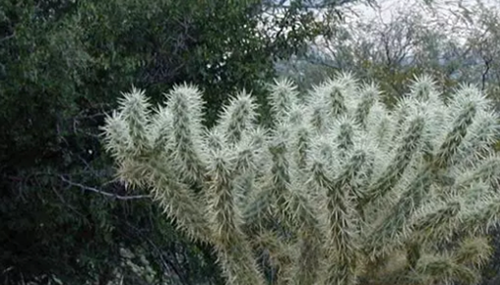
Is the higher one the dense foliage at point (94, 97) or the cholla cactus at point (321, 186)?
the dense foliage at point (94, 97)

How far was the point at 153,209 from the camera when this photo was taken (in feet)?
26.2

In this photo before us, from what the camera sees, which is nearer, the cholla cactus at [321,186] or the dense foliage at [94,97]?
the cholla cactus at [321,186]

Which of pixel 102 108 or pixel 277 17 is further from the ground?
pixel 277 17

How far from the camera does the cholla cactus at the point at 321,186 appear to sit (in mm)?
5629

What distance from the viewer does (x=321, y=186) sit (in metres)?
5.50

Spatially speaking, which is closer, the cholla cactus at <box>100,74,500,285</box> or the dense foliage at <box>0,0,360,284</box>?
the cholla cactus at <box>100,74,500,285</box>

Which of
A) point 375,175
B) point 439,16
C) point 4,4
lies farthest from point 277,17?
point 439,16

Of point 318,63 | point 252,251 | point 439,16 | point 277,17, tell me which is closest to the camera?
point 252,251

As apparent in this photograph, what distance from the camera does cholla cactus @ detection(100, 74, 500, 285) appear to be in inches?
222

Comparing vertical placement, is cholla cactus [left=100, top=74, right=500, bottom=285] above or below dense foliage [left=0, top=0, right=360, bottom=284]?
below

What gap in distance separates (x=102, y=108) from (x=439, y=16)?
29.0 ft

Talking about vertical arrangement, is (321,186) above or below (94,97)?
below

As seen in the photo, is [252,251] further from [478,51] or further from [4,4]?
[478,51]

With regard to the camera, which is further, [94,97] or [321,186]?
[94,97]
